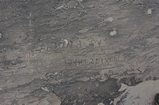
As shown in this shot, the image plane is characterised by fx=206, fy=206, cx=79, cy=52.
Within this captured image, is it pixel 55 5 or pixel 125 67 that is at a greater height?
pixel 55 5

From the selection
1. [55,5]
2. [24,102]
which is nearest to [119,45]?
[55,5]

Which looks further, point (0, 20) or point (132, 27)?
point (132, 27)

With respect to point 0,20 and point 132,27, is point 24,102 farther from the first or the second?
point 132,27

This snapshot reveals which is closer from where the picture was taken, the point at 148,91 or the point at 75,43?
the point at 75,43

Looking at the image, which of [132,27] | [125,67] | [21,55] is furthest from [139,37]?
[21,55]

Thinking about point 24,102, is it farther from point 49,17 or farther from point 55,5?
point 55,5

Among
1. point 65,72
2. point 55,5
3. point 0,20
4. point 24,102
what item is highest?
point 55,5

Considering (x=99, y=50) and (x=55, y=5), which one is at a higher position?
(x=55, y=5)

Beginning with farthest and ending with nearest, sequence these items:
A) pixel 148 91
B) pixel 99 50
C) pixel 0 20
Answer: pixel 148 91, pixel 99 50, pixel 0 20

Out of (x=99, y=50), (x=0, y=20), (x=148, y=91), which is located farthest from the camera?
(x=148, y=91)
